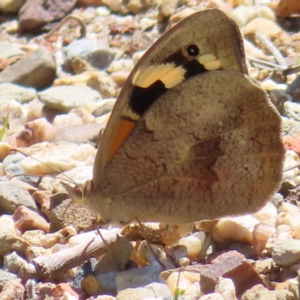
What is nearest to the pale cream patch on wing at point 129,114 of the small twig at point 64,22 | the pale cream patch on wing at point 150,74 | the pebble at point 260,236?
the pale cream patch on wing at point 150,74

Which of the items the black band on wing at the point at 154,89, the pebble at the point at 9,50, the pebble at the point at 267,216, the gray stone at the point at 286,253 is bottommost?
the pebble at the point at 267,216

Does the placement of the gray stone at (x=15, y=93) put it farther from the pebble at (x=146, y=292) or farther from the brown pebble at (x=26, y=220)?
the pebble at (x=146, y=292)

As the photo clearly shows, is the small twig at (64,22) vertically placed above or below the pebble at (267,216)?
above

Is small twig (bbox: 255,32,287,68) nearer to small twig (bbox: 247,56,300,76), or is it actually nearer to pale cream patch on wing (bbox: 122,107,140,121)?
small twig (bbox: 247,56,300,76)

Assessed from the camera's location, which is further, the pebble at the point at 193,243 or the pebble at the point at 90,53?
the pebble at the point at 90,53

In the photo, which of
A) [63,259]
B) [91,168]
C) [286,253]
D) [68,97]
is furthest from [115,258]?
[68,97]

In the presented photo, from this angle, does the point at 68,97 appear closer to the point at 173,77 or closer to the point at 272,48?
the point at 272,48

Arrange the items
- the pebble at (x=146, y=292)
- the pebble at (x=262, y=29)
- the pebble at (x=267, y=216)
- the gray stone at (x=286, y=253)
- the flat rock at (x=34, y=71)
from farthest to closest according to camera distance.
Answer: the flat rock at (x=34, y=71)
the pebble at (x=262, y=29)
the pebble at (x=267, y=216)
the gray stone at (x=286, y=253)
the pebble at (x=146, y=292)
